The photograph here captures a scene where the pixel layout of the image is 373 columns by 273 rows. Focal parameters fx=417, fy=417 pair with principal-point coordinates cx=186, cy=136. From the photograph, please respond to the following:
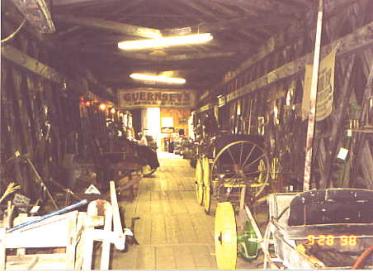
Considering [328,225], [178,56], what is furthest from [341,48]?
[178,56]

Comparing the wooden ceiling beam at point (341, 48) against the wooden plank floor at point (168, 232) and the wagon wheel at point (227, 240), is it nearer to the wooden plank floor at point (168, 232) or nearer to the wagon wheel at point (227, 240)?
the wagon wheel at point (227, 240)

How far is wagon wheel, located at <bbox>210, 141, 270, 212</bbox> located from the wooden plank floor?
2.75 ft

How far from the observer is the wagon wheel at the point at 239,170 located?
317 inches

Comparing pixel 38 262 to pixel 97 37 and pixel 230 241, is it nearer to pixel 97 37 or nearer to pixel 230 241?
pixel 230 241

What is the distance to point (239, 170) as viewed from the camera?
809 cm

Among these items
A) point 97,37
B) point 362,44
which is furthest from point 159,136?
point 362,44

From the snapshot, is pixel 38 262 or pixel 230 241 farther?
pixel 230 241

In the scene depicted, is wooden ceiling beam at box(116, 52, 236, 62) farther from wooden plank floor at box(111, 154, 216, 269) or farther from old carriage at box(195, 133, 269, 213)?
old carriage at box(195, 133, 269, 213)

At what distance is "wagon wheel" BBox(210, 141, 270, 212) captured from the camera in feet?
26.4

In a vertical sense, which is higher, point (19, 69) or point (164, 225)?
point (19, 69)

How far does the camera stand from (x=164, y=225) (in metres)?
8.27

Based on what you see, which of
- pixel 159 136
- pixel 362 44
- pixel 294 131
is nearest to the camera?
pixel 362 44

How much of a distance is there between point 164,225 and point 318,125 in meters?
3.54

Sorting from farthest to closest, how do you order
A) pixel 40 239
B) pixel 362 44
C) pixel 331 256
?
1. pixel 362 44
2. pixel 331 256
3. pixel 40 239
